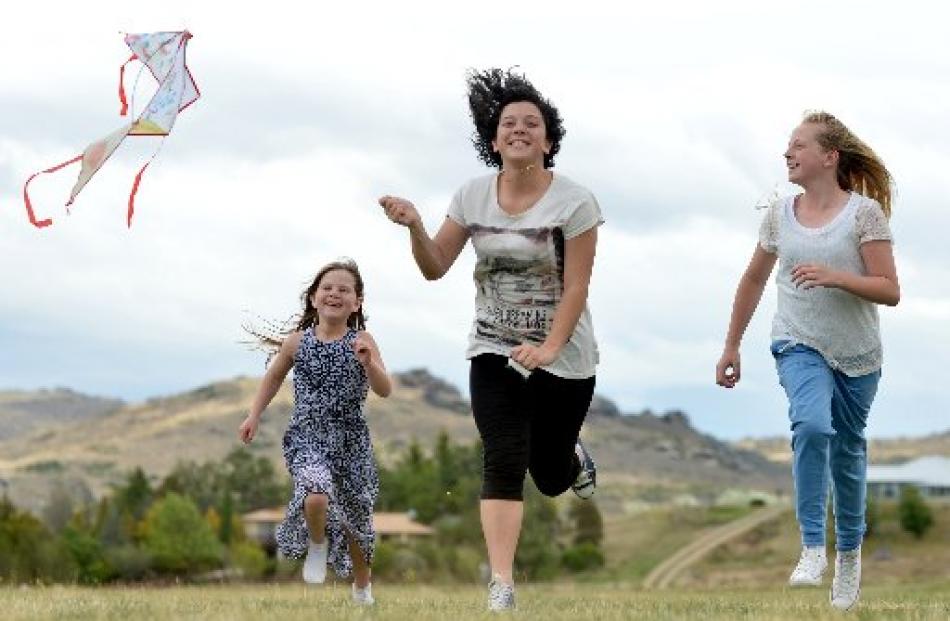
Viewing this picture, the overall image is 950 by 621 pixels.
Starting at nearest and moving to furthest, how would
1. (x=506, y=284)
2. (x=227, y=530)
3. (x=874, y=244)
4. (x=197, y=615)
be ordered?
1. (x=197, y=615)
2. (x=506, y=284)
3. (x=874, y=244)
4. (x=227, y=530)

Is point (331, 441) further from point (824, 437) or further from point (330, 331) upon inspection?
point (824, 437)

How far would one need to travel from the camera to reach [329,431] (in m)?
10.8

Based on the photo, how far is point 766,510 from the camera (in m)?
106

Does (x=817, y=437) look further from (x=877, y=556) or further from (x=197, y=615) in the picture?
(x=877, y=556)

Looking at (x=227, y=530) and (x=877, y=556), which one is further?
(x=227, y=530)

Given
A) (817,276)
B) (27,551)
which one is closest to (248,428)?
(817,276)

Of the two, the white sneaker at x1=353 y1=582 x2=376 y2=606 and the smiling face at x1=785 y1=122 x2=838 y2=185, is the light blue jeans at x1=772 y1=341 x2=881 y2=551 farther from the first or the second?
the white sneaker at x1=353 y1=582 x2=376 y2=606

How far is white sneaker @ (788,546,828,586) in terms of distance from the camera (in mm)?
9508

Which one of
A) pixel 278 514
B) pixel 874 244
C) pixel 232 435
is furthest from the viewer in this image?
pixel 232 435

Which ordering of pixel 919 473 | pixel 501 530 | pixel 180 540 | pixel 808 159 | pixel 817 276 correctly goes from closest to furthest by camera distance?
pixel 501 530
pixel 817 276
pixel 808 159
pixel 180 540
pixel 919 473

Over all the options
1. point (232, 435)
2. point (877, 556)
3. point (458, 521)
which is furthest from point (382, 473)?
point (232, 435)

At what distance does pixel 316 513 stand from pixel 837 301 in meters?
3.49

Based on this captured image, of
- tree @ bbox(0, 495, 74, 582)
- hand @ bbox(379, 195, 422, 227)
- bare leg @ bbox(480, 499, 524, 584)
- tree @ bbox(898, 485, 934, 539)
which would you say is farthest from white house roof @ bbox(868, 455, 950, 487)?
hand @ bbox(379, 195, 422, 227)

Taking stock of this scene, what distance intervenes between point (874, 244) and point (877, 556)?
71.8 m
